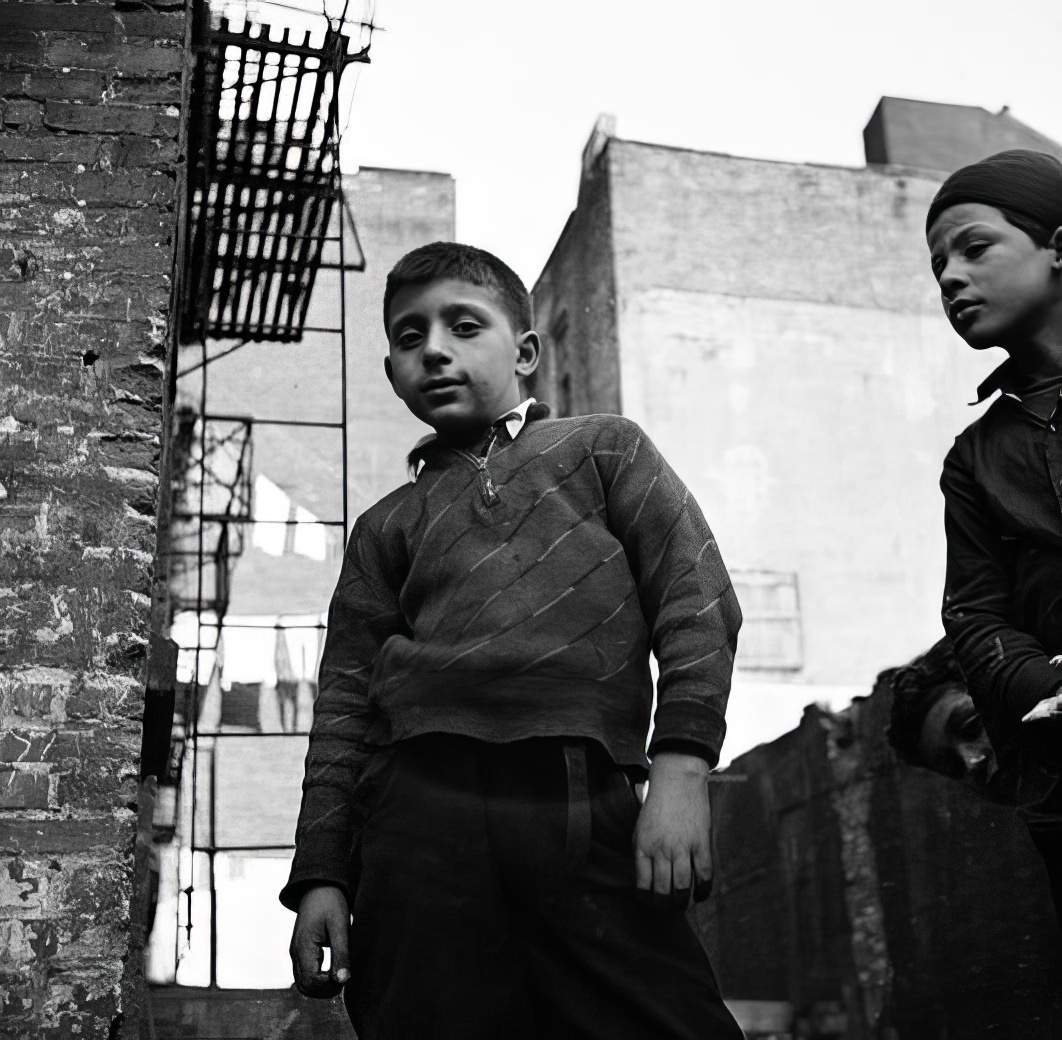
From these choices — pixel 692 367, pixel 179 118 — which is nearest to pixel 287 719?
pixel 692 367

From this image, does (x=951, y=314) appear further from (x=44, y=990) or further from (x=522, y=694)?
(x=44, y=990)

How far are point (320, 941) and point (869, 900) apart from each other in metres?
9.46

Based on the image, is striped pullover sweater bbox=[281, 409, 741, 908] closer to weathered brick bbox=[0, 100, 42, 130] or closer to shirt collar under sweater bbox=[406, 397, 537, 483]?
shirt collar under sweater bbox=[406, 397, 537, 483]

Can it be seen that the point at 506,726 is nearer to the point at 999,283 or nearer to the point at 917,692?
the point at 999,283

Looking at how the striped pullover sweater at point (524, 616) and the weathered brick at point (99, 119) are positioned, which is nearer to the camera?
the striped pullover sweater at point (524, 616)

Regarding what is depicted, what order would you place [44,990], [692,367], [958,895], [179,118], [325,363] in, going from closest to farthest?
[44,990] < [179,118] < [958,895] < [325,363] < [692,367]

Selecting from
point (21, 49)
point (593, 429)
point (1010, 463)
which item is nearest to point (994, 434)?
point (1010, 463)

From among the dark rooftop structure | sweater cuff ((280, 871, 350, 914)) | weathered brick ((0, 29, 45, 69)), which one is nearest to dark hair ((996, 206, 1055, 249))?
Result: sweater cuff ((280, 871, 350, 914))

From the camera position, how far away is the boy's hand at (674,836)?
2.06 metres

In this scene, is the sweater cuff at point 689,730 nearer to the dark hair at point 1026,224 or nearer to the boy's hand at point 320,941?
the boy's hand at point 320,941

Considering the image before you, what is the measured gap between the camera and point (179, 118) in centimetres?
371

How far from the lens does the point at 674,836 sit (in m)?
2.07

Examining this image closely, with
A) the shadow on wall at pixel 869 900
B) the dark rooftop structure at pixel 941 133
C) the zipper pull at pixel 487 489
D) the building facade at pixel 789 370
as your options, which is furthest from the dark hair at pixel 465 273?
the dark rooftop structure at pixel 941 133

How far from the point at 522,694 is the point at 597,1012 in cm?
49
